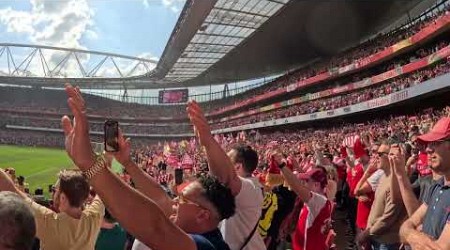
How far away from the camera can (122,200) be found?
199 cm

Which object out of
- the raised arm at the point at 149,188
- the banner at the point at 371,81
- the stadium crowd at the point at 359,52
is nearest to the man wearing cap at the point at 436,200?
the raised arm at the point at 149,188

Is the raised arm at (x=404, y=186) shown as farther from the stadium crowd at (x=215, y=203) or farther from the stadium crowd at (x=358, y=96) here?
the stadium crowd at (x=358, y=96)

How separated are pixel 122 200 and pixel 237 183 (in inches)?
67.6

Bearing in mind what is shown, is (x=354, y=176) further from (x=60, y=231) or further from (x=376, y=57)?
(x=376, y=57)

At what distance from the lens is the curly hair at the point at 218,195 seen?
8.39 feet

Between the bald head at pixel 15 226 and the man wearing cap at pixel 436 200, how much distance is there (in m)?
2.07

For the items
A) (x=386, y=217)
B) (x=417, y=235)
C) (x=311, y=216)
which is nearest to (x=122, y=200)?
(x=417, y=235)

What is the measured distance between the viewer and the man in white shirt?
10.9 feet

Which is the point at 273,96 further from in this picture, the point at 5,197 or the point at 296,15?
the point at 5,197

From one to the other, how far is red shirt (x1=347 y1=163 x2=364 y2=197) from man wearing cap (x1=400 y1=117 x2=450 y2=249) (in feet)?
13.8

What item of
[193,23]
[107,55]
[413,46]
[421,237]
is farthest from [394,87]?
[107,55]

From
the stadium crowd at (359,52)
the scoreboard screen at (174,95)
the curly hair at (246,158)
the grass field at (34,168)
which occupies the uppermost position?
the scoreboard screen at (174,95)

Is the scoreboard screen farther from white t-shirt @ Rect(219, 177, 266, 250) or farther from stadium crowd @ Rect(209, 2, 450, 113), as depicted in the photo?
white t-shirt @ Rect(219, 177, 266, 250)

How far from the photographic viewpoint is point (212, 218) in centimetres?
251
